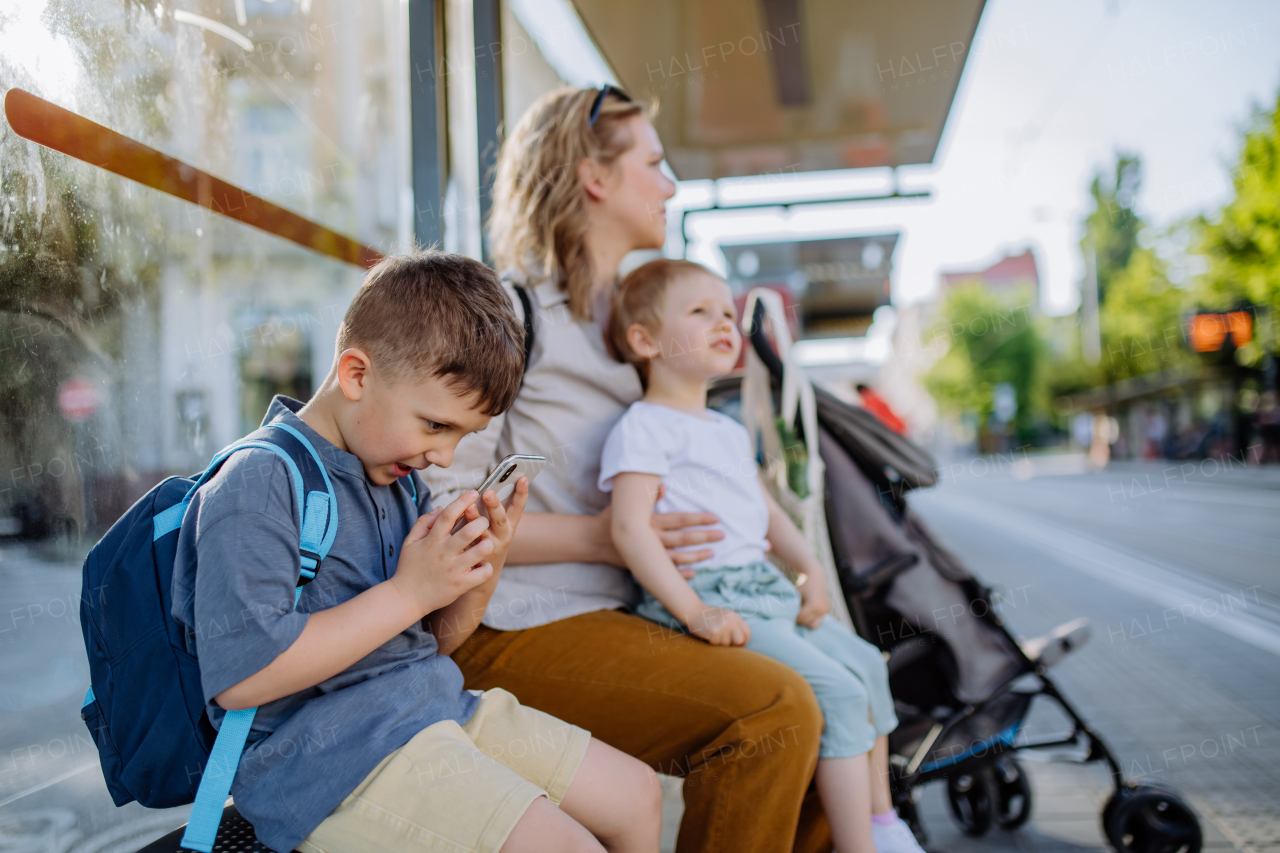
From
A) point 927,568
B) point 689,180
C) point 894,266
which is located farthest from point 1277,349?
point 927,568

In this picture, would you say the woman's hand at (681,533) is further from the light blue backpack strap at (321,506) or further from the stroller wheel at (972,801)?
the stroller wheel at (972,801)

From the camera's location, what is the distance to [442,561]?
50.4 inches

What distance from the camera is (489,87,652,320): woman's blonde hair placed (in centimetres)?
216

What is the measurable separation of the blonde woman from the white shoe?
0.11 m

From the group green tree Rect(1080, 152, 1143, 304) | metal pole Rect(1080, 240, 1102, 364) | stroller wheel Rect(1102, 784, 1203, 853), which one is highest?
green tree Rect(1080, 152, 1143, 304)

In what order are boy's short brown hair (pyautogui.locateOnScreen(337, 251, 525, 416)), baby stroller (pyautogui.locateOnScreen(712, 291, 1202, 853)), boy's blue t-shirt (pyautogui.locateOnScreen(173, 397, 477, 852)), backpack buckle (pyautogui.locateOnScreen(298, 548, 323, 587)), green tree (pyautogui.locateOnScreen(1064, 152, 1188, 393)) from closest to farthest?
boy's blue t-shirt (pyautogui.locateOnScreen(173, 397, 477, 852))
backpack buckle (pyautogui.locateOnScreen(298, 548, 323, 587))
boy's short brown hair (pyautogui.locateOnScreen(337, 251, 525, 416))
baby stroller (pyautogui.locateOnScreen(712, 291, 1202, 853))
green tree (pyautogui.locateOnScreen(1064, 152, 1188, 393))

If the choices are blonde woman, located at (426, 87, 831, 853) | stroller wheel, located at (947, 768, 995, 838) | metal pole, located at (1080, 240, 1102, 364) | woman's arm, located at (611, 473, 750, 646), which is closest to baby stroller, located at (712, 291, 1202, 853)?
stroller wheel, located at (947, 768, 995, 838)

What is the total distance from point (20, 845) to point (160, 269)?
1.08 m

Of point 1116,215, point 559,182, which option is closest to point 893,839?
point 559,182

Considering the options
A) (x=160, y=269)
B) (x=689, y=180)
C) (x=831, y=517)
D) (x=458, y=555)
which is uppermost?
(x=689, y=180)

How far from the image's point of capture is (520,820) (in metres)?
1.19

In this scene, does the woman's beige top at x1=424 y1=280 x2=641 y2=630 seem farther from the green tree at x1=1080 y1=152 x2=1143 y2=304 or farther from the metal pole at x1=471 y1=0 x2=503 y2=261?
the green tree at x1=1080 y1=152 x2=1143 y2=304

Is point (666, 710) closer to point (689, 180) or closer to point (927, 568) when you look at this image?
point (927, 568)

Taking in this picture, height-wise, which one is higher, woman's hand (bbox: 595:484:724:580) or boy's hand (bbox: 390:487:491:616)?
boy's hand (bbox: 390:487:491:616)
